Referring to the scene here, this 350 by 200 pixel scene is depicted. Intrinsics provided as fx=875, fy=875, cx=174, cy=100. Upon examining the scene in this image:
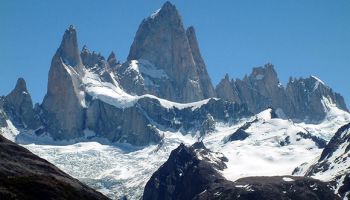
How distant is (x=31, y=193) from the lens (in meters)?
199

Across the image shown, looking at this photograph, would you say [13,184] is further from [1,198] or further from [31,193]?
[1,198]

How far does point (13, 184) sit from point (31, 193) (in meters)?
4.66

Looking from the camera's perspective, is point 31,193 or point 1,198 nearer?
point 1,198

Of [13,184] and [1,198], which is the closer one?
[1,198]

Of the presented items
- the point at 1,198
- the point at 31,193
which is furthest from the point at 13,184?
the point at 1,198

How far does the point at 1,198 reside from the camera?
7032 inches

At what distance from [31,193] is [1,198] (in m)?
20.8

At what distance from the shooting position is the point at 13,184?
649 feet

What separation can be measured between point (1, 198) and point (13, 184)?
19182 mm
